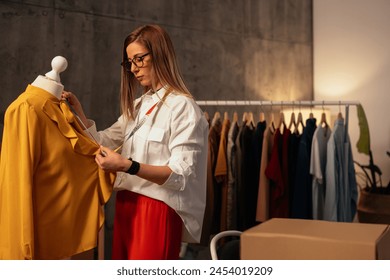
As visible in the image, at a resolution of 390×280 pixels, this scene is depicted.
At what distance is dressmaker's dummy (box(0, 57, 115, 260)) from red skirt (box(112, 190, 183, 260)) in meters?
0.11

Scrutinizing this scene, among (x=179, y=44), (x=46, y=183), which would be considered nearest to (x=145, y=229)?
(x=46, y=183)

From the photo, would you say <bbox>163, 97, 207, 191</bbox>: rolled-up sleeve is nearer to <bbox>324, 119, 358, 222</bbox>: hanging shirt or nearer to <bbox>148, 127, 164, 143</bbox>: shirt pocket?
<bbox>148, 127, 164, 143</bbox>: shirt pocket

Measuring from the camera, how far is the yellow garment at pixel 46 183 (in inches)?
64.7

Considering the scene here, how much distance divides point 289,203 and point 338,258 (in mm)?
2841

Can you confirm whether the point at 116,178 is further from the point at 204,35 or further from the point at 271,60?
the point at 271,60

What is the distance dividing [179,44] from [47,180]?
307 centimetres

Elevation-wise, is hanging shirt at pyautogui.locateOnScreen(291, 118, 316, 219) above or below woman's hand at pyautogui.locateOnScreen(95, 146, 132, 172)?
below

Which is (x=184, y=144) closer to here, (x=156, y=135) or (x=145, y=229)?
(x=156, y=135)

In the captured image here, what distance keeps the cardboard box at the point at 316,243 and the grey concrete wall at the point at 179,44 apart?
2.84m

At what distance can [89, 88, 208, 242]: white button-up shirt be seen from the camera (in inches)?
Result: 73.2

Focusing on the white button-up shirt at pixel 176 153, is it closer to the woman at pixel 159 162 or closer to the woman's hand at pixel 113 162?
the woman at pixel 159 162

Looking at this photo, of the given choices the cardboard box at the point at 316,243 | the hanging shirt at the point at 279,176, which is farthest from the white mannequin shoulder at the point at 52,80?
the hanging shirt at the point at 279,176

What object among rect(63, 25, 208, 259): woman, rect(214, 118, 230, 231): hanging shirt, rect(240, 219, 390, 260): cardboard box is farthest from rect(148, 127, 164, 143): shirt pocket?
rect(214, 118, 230, 231): hanging shirt
